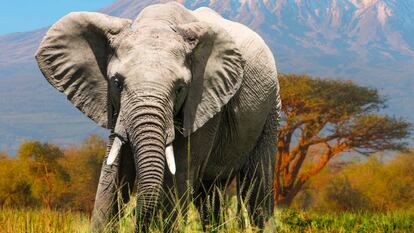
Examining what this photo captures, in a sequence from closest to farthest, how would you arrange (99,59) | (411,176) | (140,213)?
(140,213)
(99,59)
(411,176)

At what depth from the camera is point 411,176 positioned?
116 feet

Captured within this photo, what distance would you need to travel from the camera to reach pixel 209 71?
6383mm

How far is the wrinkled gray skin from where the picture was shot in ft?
17.8

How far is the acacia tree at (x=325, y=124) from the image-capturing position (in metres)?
30.3

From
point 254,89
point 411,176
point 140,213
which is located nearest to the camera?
point 140,213

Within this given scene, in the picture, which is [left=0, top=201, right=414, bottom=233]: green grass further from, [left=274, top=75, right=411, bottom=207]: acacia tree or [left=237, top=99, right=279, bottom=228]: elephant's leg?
[left=274, top=75, right=411, bottom=207]: acacia tree

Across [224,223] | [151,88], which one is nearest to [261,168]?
[224,223]

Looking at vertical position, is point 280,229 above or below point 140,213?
below

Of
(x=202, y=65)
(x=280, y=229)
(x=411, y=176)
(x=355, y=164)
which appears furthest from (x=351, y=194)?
(x=202, y=65)

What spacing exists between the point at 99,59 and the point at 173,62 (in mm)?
758

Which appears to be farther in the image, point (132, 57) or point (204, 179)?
point (204, 179)

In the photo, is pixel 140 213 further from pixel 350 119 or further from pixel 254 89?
pixel 350 119

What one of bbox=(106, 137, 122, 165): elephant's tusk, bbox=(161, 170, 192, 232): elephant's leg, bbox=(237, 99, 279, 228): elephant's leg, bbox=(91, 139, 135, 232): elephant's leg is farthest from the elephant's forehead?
bbox=(237, 99, 279, 228): elephant's leg

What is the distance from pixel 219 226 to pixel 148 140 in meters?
0.88
